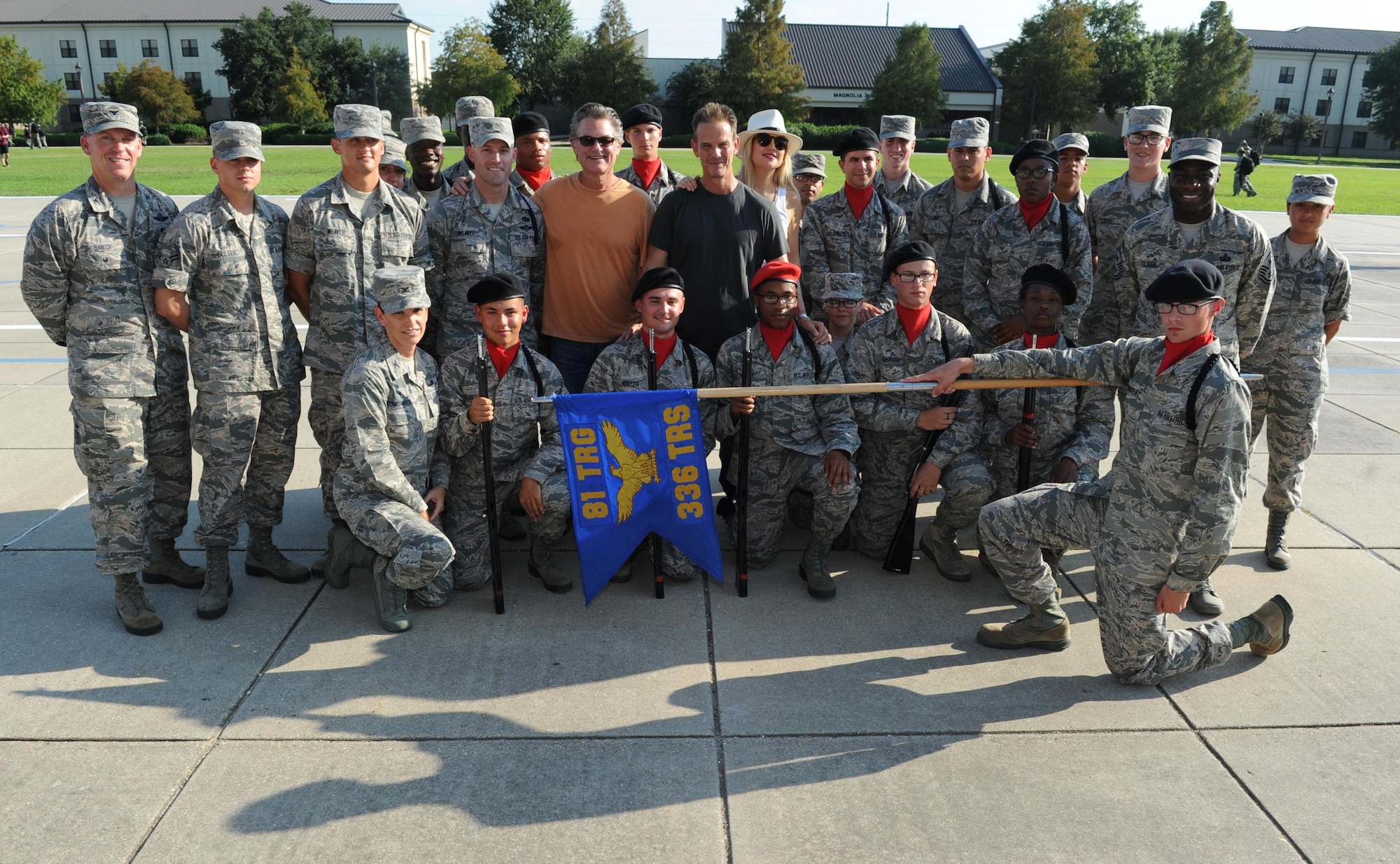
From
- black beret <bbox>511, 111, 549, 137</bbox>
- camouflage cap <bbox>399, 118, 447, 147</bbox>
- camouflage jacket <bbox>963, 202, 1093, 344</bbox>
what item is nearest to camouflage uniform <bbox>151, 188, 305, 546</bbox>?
black beret <bbox>511, 111, 549, 137</bbox>

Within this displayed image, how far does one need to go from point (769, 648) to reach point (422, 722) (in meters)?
1.64

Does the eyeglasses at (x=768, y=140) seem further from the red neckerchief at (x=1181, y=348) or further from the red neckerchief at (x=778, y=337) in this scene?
the red neckerchief at (x=1181, y=348)

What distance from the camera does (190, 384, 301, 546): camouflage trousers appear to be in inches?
199

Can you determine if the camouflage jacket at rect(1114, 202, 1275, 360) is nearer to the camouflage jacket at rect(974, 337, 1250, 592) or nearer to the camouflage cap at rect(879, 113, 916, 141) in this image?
the camouflage jacket at rect(974, 337, 1250, 592)

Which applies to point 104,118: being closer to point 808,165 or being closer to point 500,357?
point 500,357

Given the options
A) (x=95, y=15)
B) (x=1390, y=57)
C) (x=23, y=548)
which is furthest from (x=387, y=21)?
(x=23, y=548)

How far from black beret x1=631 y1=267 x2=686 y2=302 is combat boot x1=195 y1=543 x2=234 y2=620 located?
2.55 metres

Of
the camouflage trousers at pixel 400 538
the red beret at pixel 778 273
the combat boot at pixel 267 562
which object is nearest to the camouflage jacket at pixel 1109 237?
the red beret at pixel 778 273

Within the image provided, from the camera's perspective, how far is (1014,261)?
6.24m

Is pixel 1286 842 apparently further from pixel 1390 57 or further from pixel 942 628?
pixel 1390 57

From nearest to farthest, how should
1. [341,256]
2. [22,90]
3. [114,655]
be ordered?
1. [114,655]
2. [341,256]
3. [22,90]

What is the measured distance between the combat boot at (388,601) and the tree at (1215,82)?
73635 mm

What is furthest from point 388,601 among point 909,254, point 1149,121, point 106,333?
point 1149,121

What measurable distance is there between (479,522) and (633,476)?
38.1 inches
